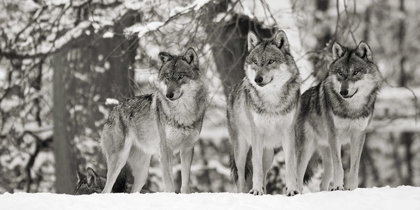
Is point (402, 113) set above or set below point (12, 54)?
below

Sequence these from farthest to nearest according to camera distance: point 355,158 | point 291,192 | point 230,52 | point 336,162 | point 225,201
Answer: point 230,52 < point 355,158 < point 336,162 < point 291,192 < point 225,201

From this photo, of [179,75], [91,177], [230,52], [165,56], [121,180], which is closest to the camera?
[179,75]

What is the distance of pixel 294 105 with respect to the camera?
6.83m

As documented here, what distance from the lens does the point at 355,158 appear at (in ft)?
23.2

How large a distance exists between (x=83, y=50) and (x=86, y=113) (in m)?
1.33

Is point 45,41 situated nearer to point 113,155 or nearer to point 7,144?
point 7,144

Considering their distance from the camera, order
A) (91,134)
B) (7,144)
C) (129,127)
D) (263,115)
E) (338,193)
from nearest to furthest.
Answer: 1. (338,193)
2. (263,115)
3. (129,127)
4. (91,134)
5. (7,144)

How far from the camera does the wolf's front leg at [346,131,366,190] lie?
7.01m

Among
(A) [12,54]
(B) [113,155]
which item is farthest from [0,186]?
(B) [113,155]

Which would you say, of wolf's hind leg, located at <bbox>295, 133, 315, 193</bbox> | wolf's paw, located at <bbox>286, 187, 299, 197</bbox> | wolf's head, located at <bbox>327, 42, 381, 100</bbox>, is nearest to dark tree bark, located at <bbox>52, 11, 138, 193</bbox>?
wolf's hind leg, located at <bbox>295, 133, 315, 193</bbox>

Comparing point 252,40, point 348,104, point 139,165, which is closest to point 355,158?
point 348,104

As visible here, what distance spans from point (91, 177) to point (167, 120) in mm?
2119

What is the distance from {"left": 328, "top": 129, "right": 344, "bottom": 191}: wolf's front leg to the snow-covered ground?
68 centimetres

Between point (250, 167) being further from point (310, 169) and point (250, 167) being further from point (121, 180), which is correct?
point (121, 180)
